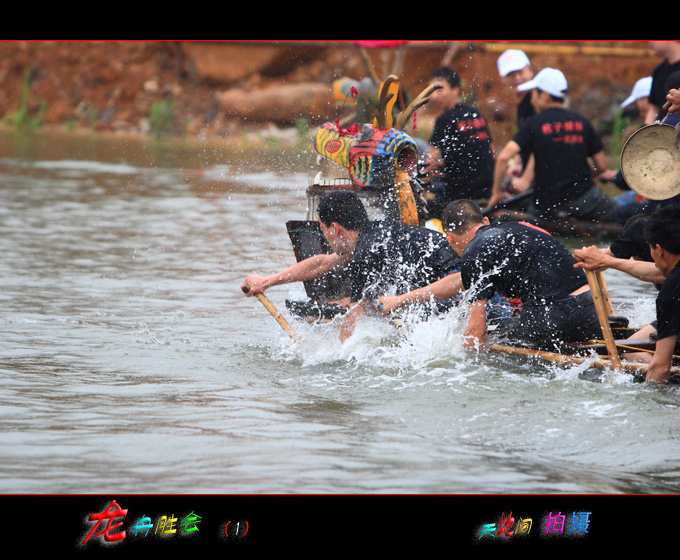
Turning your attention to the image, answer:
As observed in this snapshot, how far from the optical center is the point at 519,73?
36.3 ft

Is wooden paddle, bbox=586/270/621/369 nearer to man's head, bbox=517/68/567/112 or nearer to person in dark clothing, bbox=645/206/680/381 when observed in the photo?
person in dark clothing, bbox=645/206/680/381

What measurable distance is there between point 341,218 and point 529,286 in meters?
1.29

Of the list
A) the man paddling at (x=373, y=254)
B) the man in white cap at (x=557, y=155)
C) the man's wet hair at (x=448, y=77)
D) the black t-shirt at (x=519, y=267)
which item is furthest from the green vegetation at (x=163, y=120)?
the black t-shirt at (x=519, y=267)

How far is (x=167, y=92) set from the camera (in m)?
28.5

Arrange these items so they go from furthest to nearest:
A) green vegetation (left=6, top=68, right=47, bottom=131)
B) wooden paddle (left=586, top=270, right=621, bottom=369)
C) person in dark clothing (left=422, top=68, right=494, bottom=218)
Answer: green vegetation (left=6, top=68, right=47, bottom=131) → person in dark clothing (left=422, top=68, right=494, bottom=218) → wooden paddle (left=586, top=270, right=621, bottom=369)

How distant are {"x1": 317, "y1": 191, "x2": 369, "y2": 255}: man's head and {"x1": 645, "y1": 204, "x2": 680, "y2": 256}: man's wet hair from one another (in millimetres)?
1986

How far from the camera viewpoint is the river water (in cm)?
430

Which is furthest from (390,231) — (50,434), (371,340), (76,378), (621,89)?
(621,89)

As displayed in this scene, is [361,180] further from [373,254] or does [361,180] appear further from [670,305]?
[670,305]

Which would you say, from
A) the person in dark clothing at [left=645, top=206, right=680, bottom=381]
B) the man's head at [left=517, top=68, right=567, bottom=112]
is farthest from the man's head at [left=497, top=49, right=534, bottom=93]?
the person in dark clothing at [left=645, top=206, right=680, bottom=381]

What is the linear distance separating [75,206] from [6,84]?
18410 millimetres

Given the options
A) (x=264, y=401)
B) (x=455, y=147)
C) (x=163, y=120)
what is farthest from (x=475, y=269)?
(x=163, y=120)

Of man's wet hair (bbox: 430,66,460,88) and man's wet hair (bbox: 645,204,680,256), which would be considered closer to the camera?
man's wet hair (bbox: 645,204,680,256)

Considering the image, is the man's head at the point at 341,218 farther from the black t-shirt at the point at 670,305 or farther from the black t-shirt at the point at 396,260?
the black t-shirt at the point at 670,305
